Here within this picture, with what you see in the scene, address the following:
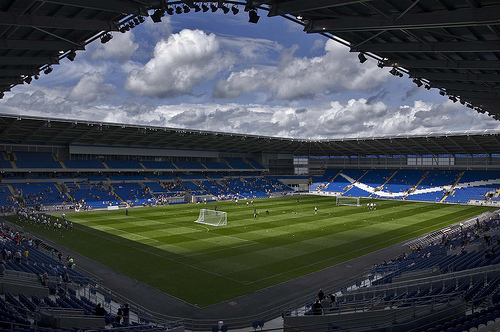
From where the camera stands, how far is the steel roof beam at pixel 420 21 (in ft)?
32.4

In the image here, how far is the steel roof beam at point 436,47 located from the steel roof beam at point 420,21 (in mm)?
2077

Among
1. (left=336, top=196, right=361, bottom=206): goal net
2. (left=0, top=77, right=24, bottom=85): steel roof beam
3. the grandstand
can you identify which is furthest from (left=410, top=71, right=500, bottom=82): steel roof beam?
(left=336, top=196, right=361, bottom=206): goal net

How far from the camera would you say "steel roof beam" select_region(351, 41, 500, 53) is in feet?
39.2

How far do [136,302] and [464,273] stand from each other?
48.1 ft

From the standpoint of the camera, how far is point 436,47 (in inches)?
516

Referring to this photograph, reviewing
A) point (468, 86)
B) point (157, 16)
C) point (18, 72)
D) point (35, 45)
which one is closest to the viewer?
point (157, 16)

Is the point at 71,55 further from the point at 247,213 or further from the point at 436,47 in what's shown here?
the point at 247,213

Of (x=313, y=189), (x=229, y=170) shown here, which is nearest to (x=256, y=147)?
(x=229, y=170)

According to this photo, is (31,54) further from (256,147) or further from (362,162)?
(362,162)

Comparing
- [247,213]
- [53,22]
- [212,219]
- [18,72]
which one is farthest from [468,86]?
[247,213]

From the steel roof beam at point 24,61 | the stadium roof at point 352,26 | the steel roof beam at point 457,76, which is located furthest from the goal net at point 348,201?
the steel roof beam at point 24,61

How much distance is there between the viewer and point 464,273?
15031 millimetres

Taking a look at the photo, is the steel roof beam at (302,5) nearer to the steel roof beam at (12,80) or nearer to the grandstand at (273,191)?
the grandstand at (273,191)

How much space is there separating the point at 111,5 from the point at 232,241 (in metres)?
24.0
